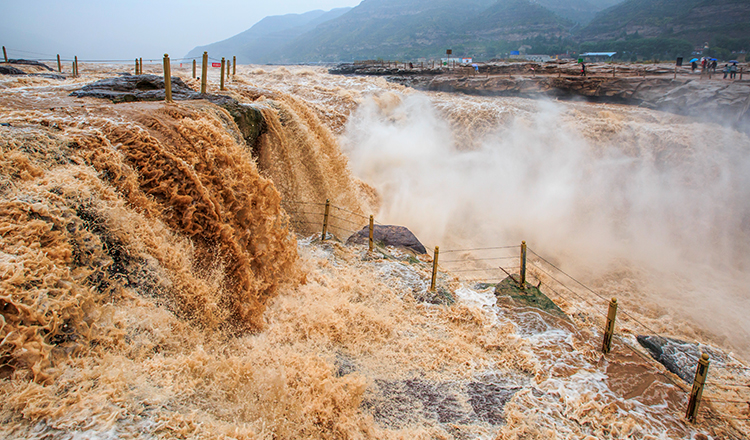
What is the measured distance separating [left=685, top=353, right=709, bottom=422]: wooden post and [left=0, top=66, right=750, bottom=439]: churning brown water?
0.14 metres

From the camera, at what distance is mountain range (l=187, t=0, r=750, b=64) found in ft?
170

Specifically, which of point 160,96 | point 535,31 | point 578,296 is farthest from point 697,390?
point 535,31

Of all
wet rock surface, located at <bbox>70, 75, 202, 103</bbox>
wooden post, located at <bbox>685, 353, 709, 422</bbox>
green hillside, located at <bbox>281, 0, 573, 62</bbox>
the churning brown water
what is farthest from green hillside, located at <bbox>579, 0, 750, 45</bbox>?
wet rock surface, located at <bbox>70, 75, 202, 103</bbox>

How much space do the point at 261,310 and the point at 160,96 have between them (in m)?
5.94

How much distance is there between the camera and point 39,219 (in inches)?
130

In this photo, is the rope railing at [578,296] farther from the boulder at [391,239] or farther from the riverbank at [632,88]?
the riverbank at [632,88]

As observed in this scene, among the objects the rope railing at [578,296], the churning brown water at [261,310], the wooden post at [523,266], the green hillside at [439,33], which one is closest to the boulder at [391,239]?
the churning brown water at [261,310]

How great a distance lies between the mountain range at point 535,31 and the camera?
51.7 m

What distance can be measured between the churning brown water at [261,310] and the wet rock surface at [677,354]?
0.67 metres

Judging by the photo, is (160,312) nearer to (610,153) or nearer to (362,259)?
(362,259)

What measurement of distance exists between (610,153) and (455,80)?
41.4ft

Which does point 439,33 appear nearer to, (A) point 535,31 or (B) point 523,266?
(A) point 535,31

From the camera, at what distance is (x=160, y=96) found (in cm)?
845

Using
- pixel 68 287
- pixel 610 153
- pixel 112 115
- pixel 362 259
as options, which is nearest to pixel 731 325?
pixel 610 153
